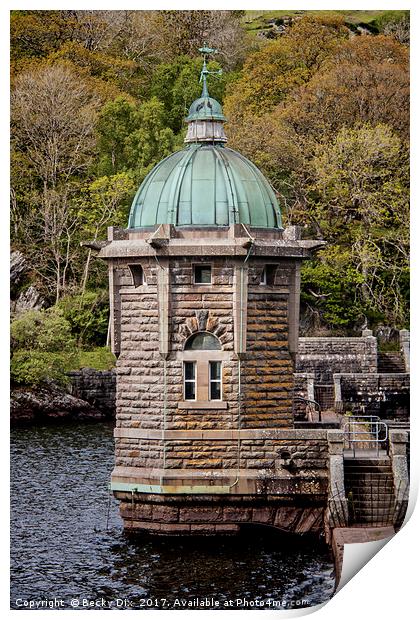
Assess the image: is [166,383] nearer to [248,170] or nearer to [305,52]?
[248,170]

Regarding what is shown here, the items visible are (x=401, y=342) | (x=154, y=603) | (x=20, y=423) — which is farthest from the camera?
(x=401, y=342)

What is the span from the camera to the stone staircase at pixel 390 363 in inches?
2309

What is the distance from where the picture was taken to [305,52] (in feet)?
168

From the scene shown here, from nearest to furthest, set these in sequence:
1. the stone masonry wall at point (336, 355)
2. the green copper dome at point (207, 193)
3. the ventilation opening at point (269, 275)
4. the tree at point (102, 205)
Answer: the green copper dome at point (207, 193), the ventilation opening at point (269, 275), the tree at point (102, 205), the stone masonry wall at point (336, 355)

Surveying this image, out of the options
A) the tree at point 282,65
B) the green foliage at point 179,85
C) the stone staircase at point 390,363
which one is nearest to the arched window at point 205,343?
the tree at point 282,65

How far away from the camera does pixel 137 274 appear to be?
34938 millimetres

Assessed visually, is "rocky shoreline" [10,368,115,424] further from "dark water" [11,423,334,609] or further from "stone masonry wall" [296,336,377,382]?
"dark water" [11,423,334,609]

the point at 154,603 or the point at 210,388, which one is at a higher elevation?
the point at 210,388

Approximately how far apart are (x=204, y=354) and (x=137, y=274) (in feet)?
7.14

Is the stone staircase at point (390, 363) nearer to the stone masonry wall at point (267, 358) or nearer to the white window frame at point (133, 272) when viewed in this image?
the stone masonry wall at point (267, 358)

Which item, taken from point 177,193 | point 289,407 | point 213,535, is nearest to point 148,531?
point 213,535

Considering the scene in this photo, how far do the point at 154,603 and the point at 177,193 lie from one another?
331 inches

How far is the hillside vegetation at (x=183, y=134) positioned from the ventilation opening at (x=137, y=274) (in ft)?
22.0
